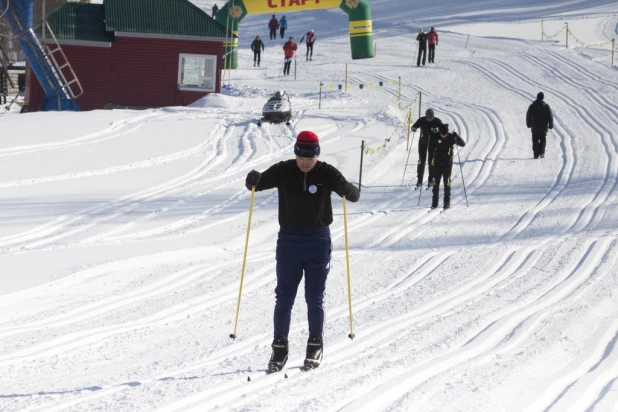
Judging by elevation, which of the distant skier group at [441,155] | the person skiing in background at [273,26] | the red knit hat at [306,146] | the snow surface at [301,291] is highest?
the person skiing in background at [273,26]

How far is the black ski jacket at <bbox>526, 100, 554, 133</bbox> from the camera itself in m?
20.3

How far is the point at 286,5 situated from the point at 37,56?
26.0 ft

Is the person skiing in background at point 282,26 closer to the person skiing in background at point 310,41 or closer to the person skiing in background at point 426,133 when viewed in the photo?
the person skiing in background at point 310,41

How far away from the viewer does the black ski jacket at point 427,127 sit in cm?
1568

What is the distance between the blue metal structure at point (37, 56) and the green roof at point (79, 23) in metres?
1.67

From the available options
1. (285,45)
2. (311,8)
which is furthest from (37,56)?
(285,45)

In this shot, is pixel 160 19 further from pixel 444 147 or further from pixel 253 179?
pixel 253 179

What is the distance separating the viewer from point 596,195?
16.9 meters

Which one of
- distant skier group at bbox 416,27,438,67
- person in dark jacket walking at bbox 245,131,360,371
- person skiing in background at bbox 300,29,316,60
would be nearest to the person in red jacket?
person skiing in background at bbox 300,29,316,60

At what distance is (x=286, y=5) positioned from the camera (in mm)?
30234

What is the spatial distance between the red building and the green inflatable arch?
66 cm

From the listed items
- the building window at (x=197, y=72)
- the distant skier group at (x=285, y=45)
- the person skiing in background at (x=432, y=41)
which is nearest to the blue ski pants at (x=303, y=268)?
the building window at (x=197, y=72)

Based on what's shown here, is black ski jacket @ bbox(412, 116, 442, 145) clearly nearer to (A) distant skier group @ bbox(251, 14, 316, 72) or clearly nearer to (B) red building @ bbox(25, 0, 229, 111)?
(B) red building @ bbox(25, 0, 229, 111)

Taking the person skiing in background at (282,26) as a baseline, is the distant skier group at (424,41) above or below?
below
